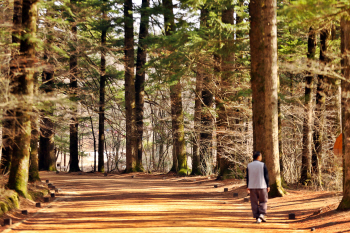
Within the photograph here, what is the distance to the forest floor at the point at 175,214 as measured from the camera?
817 centimetres

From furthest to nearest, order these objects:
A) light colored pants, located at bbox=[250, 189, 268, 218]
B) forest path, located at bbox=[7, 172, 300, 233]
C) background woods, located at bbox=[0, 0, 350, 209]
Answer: background woods, located at bbox=[0, 0, 350, 209]
light colored pants, located at bbox=[250, 189, 268, 218]
forest path, located at bbox=[7, 172, 300, 233]

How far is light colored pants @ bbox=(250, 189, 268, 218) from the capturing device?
28.5 ft

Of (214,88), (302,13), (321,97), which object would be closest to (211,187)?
(214,88)

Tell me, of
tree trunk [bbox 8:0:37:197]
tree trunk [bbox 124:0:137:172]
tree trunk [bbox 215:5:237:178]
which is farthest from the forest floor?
tree trunk [bbox 124:0:137:172]

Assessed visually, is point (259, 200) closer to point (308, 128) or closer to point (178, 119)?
point (308, 128)

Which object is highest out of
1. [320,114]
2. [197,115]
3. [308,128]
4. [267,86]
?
[267,86]

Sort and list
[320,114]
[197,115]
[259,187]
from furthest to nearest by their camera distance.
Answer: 1. [197,115]
2. [320,114]
3. [259,187]

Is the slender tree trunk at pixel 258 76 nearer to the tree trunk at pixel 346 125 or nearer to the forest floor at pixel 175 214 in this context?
the forest floor at pixel 175 214

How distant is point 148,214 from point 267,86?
18.4ft

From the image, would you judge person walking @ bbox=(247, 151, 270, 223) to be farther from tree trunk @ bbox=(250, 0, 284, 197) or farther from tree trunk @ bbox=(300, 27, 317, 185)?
tree trunk @ bbox=(300, 27, 317, 185)

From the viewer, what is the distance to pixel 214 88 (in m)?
19.2

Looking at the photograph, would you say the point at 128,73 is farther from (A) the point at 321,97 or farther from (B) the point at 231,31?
(A) the point at 321,97

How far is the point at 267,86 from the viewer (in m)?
12.4

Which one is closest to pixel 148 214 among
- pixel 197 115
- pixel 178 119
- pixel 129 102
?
pixel 197 115
